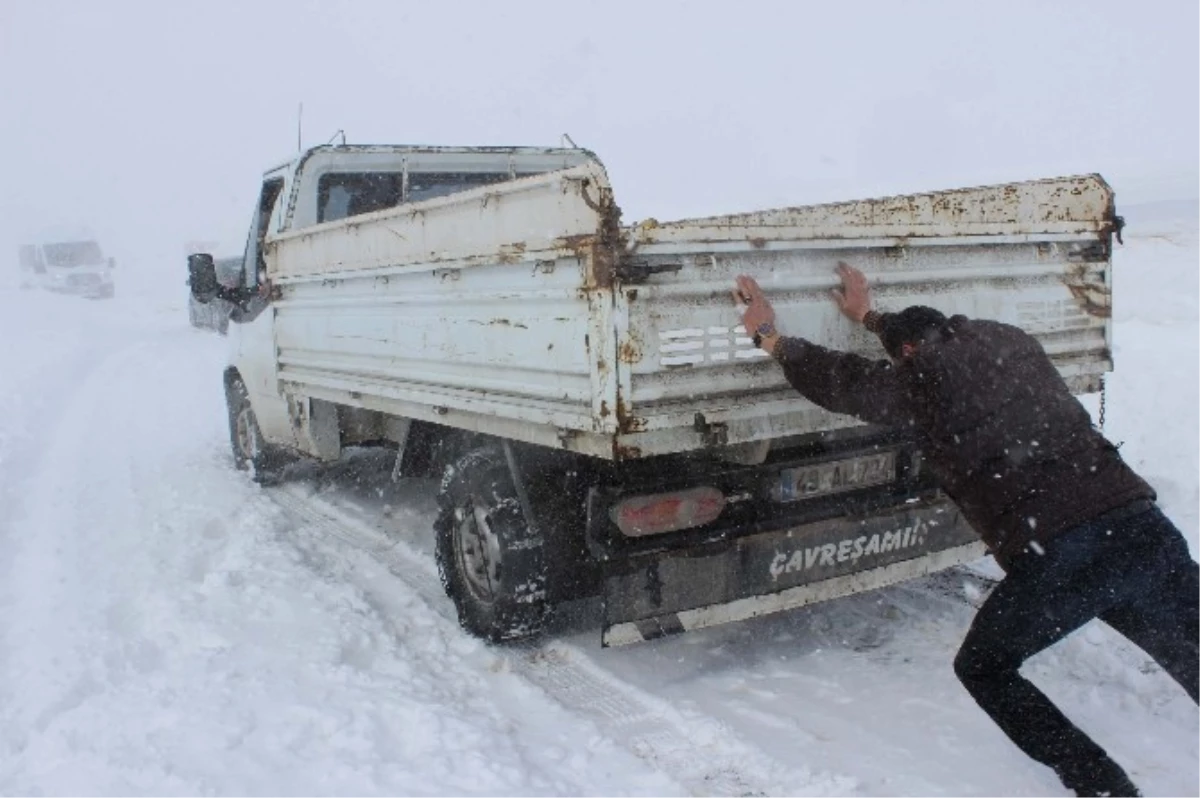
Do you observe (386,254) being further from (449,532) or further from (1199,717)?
(1199,717)

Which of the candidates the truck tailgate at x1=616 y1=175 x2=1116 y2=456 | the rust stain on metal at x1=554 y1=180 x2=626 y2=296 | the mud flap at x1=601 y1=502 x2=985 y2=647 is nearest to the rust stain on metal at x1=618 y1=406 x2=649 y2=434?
the truck tailgate at x1=616 y1=175 x2=1116 y2=456

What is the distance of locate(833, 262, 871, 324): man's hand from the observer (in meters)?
3.36

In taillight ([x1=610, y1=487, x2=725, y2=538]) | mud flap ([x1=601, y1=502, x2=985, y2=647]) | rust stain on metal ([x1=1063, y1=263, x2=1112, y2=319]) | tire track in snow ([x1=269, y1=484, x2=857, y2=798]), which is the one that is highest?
rust stain on metal ([x1=1063, y1=263, x2=1112, y2=319])

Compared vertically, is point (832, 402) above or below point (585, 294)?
below

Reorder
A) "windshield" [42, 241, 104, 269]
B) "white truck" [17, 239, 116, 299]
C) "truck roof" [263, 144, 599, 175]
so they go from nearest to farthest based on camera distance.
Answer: "truck roof" [263, 144, 599, 175] < "white truck" [17, 239, 116, 299] < "windshield" [42, 241, 104, 269]

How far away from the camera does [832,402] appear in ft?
9.77

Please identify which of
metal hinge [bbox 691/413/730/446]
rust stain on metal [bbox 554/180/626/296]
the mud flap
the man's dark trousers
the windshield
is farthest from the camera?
the windshield

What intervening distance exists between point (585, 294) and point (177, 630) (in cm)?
242

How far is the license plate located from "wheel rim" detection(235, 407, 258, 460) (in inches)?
188

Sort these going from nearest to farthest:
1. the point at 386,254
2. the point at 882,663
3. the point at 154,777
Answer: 1. the point at 154,777
2. the point at 882,663
3. the point at 386,254

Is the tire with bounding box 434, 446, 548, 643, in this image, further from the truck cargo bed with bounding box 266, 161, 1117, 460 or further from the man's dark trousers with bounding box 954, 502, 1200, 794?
the man's dark trousers with bounding box 954, 502, 1200, 794

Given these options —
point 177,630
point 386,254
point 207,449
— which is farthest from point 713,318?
point 207,449

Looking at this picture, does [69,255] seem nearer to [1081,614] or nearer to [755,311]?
[755,311]

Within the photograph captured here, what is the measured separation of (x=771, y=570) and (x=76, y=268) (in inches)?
1476
